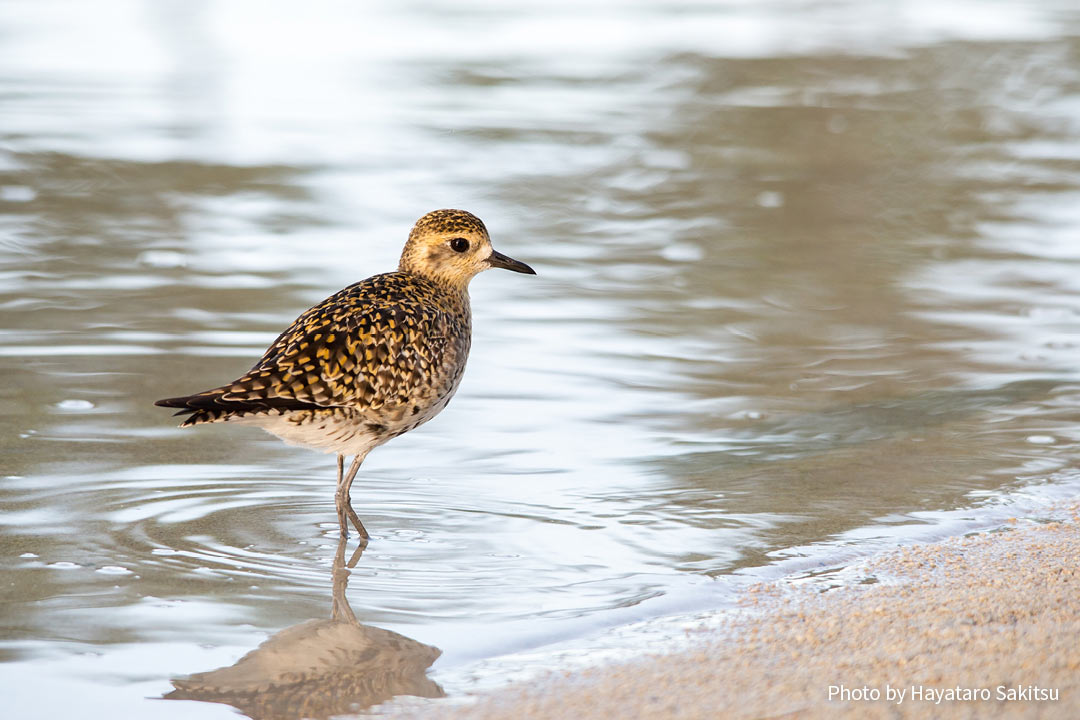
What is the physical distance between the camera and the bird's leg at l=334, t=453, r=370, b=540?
5.60 metres

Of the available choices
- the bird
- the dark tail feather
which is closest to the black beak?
the bird

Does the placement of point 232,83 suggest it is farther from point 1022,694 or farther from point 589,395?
point 1022,694

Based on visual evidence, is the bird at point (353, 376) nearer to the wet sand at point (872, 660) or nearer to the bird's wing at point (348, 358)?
the bird's wing at point (348, 358)

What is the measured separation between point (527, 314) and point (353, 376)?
11.1 ft

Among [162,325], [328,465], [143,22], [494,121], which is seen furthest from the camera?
[143,22]

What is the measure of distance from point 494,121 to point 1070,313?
647 centimetres

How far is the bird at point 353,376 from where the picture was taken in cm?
532

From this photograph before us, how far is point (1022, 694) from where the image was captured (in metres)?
4.07

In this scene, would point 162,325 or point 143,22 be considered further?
point 143,22

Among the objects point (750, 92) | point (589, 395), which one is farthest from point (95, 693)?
point (750, 92)

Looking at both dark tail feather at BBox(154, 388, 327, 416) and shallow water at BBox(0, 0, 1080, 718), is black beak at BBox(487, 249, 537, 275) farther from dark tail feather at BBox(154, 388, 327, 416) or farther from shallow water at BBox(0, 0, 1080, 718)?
dark tail feather at BBox(154, 388, 327, 416)

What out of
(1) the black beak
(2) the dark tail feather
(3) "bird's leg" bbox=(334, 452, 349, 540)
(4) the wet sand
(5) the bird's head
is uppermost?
(5) the bird's head

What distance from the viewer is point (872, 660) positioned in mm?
4352

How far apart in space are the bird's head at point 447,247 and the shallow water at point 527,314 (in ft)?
2.91
